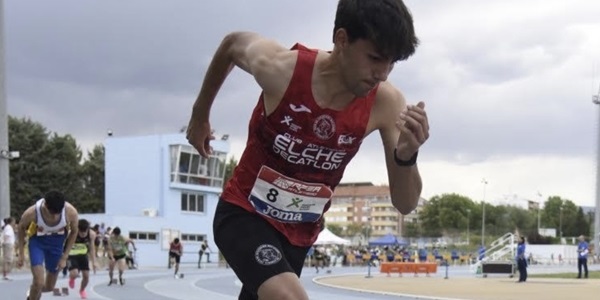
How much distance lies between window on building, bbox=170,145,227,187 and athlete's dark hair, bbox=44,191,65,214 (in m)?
55.3

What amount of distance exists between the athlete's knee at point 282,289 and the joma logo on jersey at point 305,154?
1.78 ft

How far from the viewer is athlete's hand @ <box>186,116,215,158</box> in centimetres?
493

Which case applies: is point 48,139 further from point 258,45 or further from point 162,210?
point 258,45

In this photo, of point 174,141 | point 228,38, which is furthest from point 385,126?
point 174,141

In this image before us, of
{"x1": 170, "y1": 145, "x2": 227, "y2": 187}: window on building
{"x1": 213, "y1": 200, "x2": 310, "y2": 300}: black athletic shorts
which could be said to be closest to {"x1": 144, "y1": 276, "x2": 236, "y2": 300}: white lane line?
{"x1": 213, "y1": 200, "x2": 310, "y2": 300}: black athletic shorts

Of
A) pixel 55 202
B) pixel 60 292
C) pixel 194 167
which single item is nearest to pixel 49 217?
pixel 55 202

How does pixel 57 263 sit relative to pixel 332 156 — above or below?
below

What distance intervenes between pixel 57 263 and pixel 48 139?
211 feet

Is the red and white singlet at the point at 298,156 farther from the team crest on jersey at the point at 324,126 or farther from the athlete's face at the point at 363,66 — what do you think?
the athlete's face at the point at 363,66

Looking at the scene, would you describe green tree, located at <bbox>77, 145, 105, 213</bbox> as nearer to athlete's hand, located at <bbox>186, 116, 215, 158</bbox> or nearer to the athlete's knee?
athlete's hand, located at <bbox>186, 116, 215, 158</bbox>

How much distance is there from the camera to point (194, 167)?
70688mm

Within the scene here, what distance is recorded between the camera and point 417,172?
427 centimetres

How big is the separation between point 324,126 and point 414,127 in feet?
1.47

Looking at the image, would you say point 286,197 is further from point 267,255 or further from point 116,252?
point 116,252
